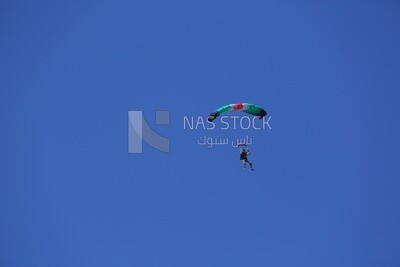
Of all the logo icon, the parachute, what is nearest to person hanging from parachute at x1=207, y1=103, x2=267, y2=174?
the parachute

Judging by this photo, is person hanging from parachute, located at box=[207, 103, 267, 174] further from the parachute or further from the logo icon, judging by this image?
the logo icon

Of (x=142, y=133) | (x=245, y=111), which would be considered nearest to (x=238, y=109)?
(x=245, y=111)

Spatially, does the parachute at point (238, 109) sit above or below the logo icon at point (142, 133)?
above

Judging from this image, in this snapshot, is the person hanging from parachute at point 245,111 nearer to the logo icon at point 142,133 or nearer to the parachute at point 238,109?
the parachute at point 238,109

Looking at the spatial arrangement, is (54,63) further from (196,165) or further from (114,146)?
(196,165)

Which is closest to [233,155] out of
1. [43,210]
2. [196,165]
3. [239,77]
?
[196,165]

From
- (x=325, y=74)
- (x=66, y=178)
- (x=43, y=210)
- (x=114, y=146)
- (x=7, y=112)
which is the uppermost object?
(x=325, y=74)

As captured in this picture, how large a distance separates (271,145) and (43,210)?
1294mm

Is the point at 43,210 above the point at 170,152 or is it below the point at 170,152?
below

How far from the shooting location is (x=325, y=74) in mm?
2686

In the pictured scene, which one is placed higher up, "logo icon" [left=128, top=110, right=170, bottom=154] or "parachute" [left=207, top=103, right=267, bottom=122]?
"parachute" [left=207, top=103, right=267, bottom=122]

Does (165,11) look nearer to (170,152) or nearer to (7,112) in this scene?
(170,152)

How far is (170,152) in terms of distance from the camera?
2.69 meters

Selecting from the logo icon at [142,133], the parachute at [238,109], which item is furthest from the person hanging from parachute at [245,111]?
the logo icon at [142,133]
